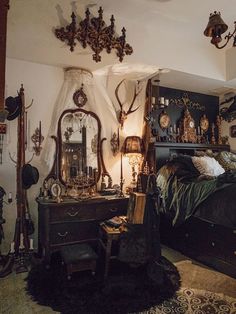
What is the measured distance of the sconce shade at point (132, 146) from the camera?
3699mm

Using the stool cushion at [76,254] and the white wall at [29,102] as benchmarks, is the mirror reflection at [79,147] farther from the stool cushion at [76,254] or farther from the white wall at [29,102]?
the stool cushion at [76,254]

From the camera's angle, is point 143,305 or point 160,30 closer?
point 143,305

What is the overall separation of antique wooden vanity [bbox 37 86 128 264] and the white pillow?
1.14 meters

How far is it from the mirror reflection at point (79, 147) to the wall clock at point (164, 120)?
1264mm

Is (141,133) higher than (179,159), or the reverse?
(141,133)

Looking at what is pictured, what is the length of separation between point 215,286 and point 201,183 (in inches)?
45.3

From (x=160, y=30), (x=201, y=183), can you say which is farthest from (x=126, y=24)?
(x=201, y=183)

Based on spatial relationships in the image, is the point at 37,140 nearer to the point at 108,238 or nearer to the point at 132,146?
the point at 132,146

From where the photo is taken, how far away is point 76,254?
2557mm

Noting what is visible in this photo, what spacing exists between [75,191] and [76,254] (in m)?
1.01

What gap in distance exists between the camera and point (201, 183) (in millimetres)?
3082

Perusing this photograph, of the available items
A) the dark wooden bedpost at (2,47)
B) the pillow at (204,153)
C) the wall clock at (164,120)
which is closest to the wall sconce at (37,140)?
the dark wooden bedpost at (2,47)

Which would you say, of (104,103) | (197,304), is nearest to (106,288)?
(197,304)

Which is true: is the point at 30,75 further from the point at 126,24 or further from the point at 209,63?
the point at 209,63
